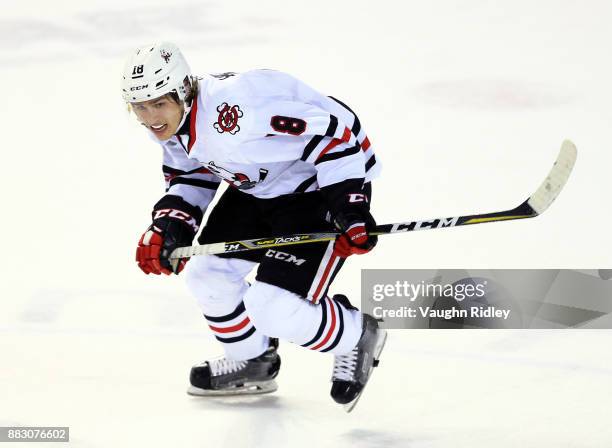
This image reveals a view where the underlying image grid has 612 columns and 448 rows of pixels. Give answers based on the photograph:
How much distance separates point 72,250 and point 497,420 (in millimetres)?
2037

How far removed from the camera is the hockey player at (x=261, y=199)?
2.74 meters

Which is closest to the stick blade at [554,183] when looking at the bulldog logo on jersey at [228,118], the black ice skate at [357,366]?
the black ice skate at [357,366]

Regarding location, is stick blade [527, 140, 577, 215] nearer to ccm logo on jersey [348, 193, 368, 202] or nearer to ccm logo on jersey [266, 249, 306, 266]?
ccm logo on jersey [348, 193, 368, 202]

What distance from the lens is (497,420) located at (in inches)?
108

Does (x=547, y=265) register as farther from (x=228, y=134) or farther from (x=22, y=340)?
(x=22, y=340)

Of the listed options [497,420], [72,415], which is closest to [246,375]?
[72,415]

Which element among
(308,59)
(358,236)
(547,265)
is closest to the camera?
(358,236)

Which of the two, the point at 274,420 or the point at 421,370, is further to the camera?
the point at 421,370

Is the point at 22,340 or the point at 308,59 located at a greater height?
the point at 308,59

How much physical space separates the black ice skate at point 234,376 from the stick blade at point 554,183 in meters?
0.93

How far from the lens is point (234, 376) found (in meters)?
3.17

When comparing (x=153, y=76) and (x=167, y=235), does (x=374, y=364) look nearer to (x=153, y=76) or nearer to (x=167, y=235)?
(x=167, y=235)

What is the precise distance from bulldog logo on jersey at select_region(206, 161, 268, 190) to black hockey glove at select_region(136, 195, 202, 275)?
227 millimetres

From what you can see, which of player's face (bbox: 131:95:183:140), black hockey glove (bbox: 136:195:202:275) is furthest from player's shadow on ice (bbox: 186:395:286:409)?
player's face (bbox: 131:95:183:140)
